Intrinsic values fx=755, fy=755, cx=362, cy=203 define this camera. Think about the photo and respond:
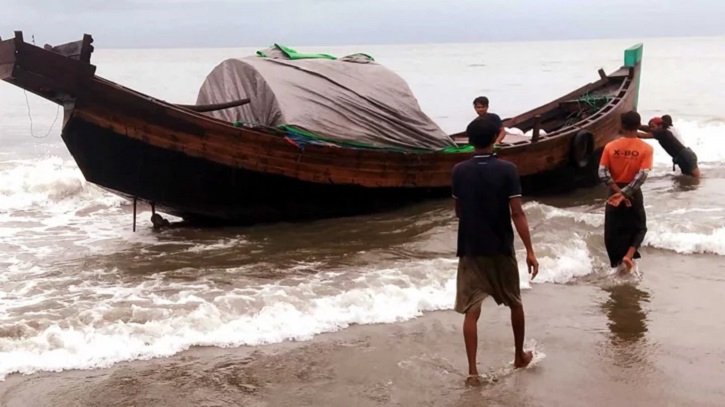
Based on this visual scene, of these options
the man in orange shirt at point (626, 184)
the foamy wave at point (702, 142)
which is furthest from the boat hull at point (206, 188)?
the foamy wave at point (702, 142)

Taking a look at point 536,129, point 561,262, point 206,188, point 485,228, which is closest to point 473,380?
point 485,228

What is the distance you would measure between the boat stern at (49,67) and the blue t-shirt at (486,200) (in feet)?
15.1

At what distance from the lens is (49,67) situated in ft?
23.9

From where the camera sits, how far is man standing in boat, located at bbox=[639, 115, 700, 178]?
12523 millimetres

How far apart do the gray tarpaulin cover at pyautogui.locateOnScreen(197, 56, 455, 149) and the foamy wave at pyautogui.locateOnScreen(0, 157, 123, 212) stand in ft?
11.3

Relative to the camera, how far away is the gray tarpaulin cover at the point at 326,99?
8.63 metres

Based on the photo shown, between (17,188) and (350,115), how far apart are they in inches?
259

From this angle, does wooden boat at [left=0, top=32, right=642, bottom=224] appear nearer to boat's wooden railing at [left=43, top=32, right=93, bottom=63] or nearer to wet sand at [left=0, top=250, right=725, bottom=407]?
boat's wooden railing at [left=43, top=32, right=93, bottom=63]

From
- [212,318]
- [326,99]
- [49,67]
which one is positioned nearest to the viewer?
[212,318]

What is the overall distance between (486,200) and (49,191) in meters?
9.69

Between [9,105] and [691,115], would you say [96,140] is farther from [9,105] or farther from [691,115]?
[9,105]

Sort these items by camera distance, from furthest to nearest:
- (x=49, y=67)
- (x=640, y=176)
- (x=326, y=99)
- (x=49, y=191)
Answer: (x=49, y=191)
(x=326, y=99)
(x=49, y=67)
(x=640, y=176)

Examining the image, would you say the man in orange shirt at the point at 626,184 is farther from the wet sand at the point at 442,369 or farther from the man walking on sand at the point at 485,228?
the man walking on sand at the point at 485,228

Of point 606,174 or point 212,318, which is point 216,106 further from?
point 606,174
